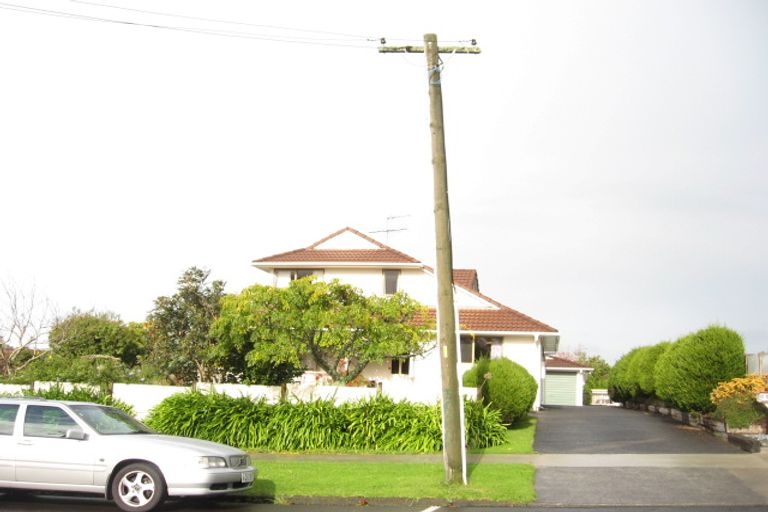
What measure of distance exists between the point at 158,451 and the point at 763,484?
950 centimetres

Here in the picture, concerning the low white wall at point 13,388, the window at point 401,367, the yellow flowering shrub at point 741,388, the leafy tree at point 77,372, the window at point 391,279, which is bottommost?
the yellow flowering shrub at point 741,388

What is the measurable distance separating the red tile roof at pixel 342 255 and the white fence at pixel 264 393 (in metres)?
14.3

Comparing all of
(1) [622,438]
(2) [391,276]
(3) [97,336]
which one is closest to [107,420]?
(1) [622,438]

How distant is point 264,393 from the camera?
22.0 m

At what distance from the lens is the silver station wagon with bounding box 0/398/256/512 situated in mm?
12094

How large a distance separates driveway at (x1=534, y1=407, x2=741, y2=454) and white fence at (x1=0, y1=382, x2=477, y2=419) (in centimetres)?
265

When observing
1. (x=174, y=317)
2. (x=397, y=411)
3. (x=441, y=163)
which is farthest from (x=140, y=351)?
(x=441, y=163)

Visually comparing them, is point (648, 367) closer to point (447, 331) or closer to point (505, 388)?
point (505, 388)

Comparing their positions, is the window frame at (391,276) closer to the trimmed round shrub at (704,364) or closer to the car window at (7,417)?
the trimmed round shrub at (704,364)

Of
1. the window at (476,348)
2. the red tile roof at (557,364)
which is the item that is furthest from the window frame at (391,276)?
the red tile roof at (557,364)

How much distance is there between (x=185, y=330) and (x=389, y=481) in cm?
1195

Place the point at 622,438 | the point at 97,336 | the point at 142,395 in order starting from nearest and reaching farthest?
the point at 622,438, the point at 142,395, the point at 97,336

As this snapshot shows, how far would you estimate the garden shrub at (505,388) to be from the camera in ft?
77.4

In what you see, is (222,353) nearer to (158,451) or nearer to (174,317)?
(174,317)
